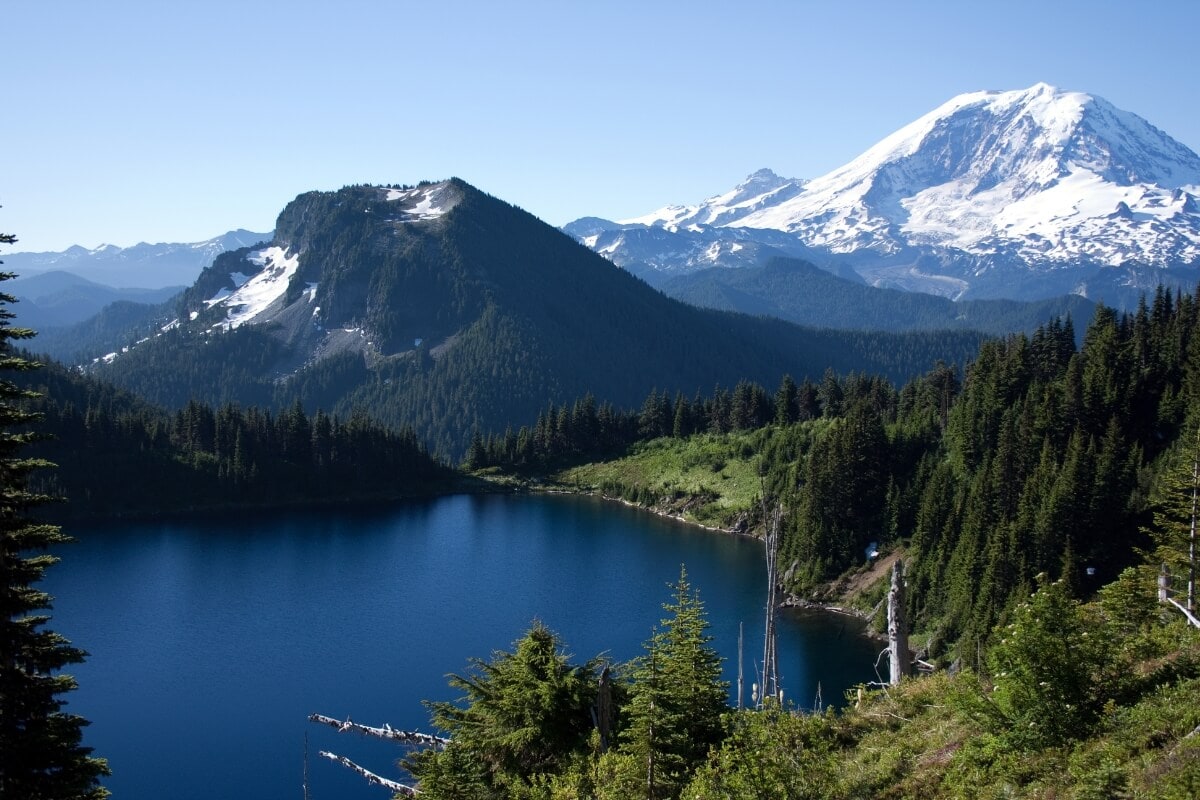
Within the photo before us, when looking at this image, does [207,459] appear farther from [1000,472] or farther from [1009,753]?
[1009,753]

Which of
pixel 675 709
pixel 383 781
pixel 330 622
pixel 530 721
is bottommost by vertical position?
pixel 330 622

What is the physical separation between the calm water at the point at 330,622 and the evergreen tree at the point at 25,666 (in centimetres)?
3024

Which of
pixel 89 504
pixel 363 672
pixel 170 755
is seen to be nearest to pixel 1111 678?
pixel 170 755

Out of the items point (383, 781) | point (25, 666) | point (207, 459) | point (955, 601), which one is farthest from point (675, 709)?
point (207, 459)

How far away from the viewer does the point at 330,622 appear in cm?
8006

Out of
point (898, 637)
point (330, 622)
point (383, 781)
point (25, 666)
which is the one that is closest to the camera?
point (25, 666)

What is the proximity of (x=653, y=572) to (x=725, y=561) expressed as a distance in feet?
30.0

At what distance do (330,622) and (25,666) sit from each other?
62.5 metres

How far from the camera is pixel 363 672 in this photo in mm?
66625

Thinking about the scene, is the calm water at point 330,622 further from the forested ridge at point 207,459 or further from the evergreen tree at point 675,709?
the evergreen tree at point 675,709

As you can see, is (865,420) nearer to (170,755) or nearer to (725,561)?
(725,561)

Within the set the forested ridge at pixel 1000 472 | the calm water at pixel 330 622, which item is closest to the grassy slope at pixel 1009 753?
the forested ridge at pixel 1000 472

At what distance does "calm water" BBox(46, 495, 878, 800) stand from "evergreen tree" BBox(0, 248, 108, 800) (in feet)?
99.2

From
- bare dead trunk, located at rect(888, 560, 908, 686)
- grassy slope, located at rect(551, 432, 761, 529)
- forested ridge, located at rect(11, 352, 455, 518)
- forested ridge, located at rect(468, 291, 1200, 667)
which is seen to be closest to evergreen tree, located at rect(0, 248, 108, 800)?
bare dead trunk, located at rect(888, 560, 908, 686)
